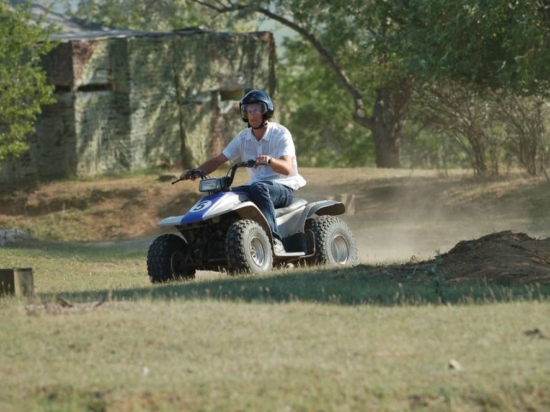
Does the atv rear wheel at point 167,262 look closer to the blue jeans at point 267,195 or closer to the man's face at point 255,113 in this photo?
the blue jeans at point 267,195

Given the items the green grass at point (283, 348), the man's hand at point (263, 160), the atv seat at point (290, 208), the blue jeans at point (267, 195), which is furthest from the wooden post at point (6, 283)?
the atv seat at point (290, 208)

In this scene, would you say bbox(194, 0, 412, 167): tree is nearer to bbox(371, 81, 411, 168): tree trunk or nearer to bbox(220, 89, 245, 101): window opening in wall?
bbox(371, 81, 411, 168): tree trunk

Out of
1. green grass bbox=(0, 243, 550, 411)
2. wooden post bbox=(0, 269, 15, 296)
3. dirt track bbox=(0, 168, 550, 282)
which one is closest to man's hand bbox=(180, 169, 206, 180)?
green grass bbox=(0, 243, 550, 411)

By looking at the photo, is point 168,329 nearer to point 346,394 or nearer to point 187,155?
point 346,394

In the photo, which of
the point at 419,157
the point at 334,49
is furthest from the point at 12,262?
the point at 419,157

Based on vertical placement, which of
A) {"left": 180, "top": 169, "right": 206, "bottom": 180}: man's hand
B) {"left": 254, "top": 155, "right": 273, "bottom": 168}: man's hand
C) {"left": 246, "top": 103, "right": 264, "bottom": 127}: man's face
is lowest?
{"left": 180, "top": 169, "right": 206, "bottom": 180}: man's hand

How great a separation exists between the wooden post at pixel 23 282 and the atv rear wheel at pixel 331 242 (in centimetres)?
352

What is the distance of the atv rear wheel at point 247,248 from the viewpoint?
13.0m

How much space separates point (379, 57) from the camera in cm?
3094

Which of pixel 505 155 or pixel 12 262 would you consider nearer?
pixel 12 262

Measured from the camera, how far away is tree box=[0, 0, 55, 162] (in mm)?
27844

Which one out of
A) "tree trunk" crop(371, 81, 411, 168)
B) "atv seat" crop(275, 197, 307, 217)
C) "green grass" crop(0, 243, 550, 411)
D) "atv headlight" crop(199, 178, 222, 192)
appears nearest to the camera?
"green grass" crop(0, 243, 550, 411)

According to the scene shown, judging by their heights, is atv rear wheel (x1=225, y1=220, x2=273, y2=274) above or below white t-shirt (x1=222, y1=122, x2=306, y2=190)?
below

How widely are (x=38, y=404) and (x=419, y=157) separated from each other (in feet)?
135
